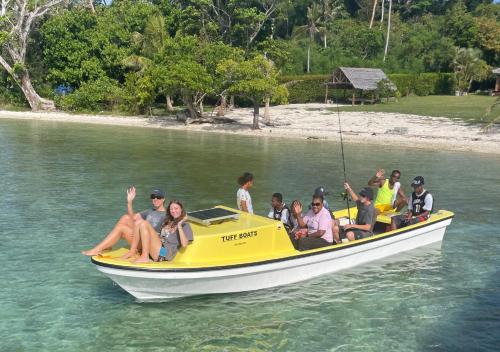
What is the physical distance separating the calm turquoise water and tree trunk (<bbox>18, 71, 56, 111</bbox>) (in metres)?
30.3

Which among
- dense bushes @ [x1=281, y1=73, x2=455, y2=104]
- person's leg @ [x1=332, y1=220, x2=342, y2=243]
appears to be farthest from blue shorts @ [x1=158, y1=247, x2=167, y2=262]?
dense bushes @ [x1=281, y1=73, x2=455, y2=104]

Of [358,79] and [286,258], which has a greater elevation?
[358,79]

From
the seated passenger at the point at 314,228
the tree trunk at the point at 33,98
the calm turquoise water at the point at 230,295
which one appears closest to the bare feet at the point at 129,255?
the calm turquoise water at the point at 230,295

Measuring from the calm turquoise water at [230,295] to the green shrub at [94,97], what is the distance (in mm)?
27424

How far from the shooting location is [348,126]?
127 ft

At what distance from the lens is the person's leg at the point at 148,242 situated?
348 inches

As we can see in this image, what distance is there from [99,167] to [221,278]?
16.1 m

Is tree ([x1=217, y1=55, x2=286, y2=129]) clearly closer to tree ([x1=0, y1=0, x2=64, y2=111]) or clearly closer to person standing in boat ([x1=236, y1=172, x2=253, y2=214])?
Answer: tree ([x1=0, y1=0, x2=64, y2=111])

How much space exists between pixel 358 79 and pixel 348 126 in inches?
614

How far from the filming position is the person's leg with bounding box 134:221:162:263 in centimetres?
884

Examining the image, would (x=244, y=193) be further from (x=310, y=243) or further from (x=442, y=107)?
(x=442, y=107)

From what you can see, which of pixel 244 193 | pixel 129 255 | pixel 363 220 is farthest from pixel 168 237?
pixel 363 220

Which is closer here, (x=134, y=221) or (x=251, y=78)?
(x=134, y=221)

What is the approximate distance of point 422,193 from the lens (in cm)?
1280
